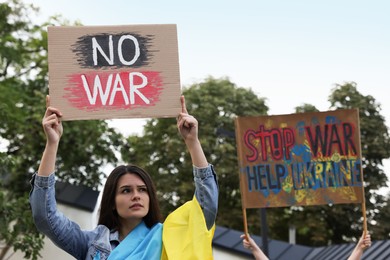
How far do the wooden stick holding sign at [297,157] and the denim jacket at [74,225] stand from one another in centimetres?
414

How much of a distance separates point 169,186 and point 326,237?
544 centimetres

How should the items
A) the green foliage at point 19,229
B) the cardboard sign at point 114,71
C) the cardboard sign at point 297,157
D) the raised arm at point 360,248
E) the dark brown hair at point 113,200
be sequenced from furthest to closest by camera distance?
the green foliage at point 19,229 < the cardboard sign at point 297,157 < the raised arm at point 360,248 < the cardboard sign at point 114,71 < the dark brown hair at point 113,200

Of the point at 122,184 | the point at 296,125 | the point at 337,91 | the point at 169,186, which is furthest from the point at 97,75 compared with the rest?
the point at 337,91

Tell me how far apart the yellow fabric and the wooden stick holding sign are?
4107mm

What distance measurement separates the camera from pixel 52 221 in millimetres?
3408

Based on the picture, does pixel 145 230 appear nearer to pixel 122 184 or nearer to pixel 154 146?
pixel 122 184

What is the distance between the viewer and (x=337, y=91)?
2966 cm

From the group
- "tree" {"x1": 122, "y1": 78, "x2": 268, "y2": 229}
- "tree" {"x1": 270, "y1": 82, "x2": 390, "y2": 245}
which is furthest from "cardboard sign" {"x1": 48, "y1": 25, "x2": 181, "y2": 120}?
"tree" {"x1": 270, "y1": 82, "x2": 390, "y2": 245}

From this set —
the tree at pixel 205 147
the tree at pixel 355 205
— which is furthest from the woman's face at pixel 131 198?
the tree at pixel 355 205

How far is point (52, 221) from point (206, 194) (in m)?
0.61

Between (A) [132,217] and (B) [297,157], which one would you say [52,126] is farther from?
(B) [297,157]

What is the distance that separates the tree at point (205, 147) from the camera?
28219 mm

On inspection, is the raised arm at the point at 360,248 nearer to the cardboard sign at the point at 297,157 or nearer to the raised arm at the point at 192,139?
the cardboard sign at the point at 297,157

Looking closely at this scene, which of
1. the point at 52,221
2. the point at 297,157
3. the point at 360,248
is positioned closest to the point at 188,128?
the point at 52,221
